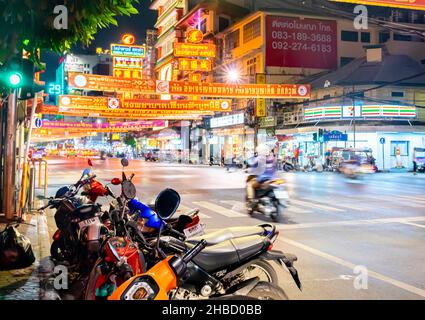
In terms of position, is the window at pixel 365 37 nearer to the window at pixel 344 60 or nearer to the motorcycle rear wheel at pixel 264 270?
the window at pixel 344 60

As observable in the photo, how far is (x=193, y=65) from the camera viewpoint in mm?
50594

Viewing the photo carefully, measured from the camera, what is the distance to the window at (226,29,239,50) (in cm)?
5405

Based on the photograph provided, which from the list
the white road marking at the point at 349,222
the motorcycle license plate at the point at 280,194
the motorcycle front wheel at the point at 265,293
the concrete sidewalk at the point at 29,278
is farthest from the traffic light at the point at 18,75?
the motorcycle license plate at the point at 280,194

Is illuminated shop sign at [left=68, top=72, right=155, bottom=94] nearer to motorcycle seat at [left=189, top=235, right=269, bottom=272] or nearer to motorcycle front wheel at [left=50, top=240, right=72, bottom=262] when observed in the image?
motorcycle front wheel at [left=50, top=240, right=72, bottom=262]

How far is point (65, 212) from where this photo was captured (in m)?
6.53

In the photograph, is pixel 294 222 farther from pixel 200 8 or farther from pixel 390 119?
pixel 200 8

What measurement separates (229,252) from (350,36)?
51.2 m

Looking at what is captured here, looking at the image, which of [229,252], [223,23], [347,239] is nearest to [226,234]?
[229,252]

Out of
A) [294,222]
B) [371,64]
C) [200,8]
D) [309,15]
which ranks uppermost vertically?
[200,8]

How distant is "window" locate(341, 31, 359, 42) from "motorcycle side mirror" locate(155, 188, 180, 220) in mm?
50434

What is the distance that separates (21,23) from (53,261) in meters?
3.89

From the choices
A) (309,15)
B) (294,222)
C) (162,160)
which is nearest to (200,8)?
(309,15)

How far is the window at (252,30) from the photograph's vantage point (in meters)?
48.2

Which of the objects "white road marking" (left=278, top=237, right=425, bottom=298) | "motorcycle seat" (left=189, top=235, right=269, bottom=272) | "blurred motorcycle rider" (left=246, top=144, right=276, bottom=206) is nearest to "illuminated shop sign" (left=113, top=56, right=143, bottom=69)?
"blurred motorcycle rider" (left=246, top=144, right=276, bottom=206)
